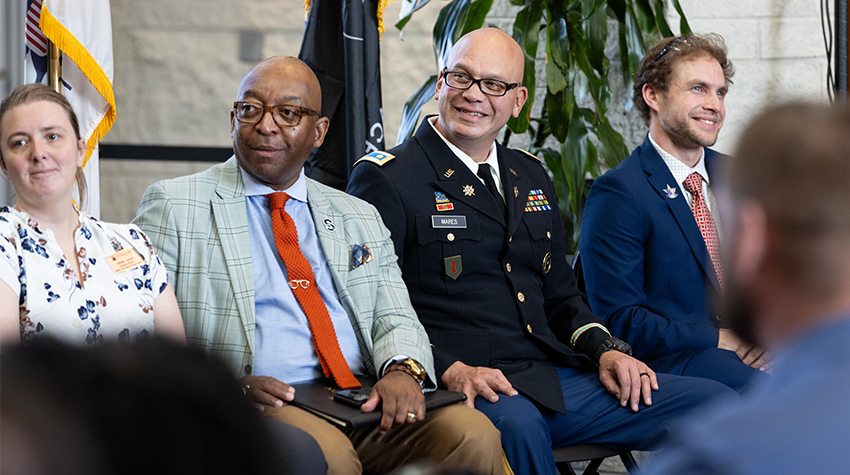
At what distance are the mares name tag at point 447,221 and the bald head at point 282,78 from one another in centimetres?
45

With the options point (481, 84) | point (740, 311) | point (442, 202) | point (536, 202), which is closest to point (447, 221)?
point (442, 202)

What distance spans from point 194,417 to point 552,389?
1.66 metres

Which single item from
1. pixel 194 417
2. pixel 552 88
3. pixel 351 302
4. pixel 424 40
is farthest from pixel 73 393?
pixel 424 40

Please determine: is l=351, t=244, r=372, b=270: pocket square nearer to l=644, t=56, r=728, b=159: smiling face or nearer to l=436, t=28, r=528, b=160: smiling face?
l=436, t=28, r=528, b=160: smiling face

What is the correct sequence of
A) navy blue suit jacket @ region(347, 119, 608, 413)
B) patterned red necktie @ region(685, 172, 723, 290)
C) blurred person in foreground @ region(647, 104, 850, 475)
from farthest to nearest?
patterned red necktie @ region(685, 172, 723, 290) → navy blue suit jacket @ region(347, 119, 608, 413) → blurred person in foreground @ region(647, 104, 850, 475)

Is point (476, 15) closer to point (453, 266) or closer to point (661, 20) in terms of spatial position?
point (661, 20)

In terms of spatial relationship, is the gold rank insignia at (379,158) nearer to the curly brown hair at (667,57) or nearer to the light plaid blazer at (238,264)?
the light plaid blazer at (238,264)

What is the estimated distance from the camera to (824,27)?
3197mm

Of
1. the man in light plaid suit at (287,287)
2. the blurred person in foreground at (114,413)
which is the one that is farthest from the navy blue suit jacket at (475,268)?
the blurred person in foreground at (114,413)

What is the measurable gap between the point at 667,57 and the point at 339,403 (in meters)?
1.63

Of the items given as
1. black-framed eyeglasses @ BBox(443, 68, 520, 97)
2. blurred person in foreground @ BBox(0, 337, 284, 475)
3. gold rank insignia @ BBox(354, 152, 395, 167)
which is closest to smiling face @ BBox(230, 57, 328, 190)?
gold rank insignia @ BBox(354, 152, 395, 167)

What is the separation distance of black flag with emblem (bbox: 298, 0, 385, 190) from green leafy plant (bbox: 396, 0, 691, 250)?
23cm

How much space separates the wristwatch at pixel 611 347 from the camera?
2.08 meters

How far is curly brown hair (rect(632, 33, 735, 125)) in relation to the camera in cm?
250
